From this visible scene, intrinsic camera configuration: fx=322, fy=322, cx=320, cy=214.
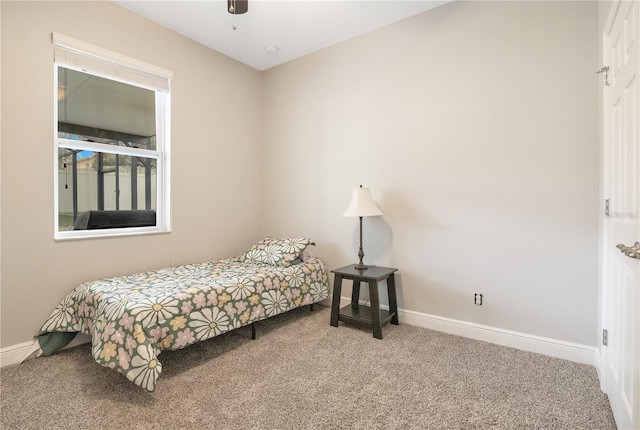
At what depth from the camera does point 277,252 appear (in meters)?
3.15

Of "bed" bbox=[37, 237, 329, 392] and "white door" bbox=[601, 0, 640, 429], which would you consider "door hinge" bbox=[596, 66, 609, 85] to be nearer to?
"white door" bbox=[601, 0, 640, 429]

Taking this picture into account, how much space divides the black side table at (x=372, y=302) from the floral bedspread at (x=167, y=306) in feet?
1.18

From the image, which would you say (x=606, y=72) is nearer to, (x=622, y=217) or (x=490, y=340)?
(x=622, y=217)

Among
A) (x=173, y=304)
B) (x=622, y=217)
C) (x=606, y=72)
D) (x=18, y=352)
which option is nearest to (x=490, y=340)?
(x=622, y=217)

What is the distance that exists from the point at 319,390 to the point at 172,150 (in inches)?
96.2

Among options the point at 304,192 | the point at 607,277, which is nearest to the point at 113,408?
the point at 304,192

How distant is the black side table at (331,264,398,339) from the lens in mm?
2578

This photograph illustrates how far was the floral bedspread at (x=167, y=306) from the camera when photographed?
1.78 m

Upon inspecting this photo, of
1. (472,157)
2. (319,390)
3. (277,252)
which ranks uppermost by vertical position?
(472,157)

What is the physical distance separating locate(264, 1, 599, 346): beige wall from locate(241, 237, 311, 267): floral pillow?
1.18 feet

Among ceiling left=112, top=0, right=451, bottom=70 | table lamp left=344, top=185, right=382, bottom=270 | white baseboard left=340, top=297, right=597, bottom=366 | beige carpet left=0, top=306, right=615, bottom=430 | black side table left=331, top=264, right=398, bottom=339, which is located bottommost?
beige carpet left=0, top=306, right=615, bottom=430

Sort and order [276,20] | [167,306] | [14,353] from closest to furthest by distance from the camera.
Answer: [167,306] < [14,353] < [276,20]

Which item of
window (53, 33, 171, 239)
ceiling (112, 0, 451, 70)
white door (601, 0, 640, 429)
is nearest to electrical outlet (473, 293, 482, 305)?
white door (601, 0, 640, 429)

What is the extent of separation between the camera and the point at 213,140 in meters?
3.39
